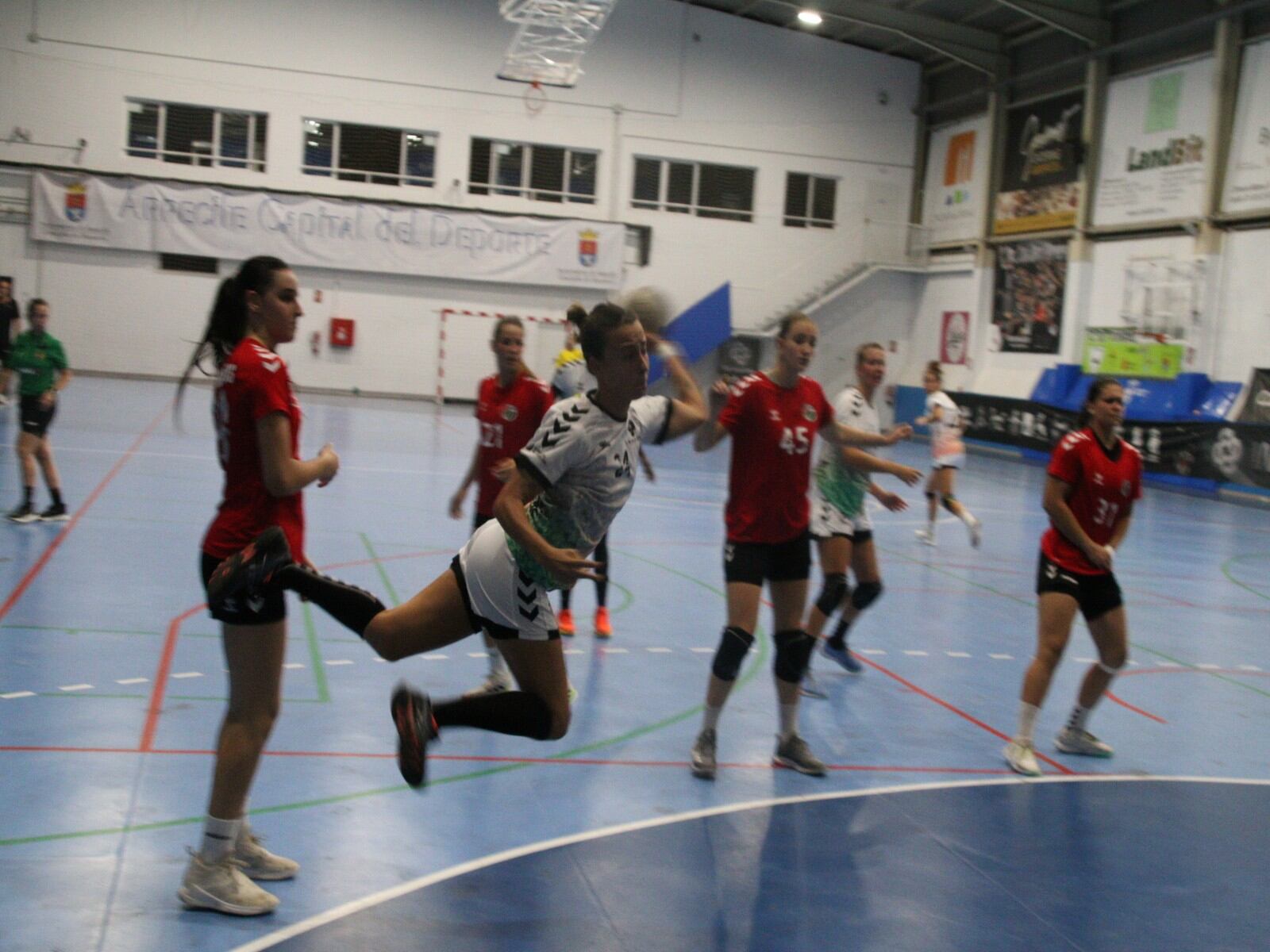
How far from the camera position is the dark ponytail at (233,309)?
12.3 ft

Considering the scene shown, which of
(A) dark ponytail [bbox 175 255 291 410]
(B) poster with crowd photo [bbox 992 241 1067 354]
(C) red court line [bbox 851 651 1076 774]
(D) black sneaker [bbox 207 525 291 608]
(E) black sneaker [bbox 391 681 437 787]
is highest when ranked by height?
(B) poster with crowd photo [bbox 992 241 1067 354]

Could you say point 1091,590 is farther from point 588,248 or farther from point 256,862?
point 588,248

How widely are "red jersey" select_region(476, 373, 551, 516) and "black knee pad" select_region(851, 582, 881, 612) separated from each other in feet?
7.98

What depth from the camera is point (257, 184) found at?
29.4m

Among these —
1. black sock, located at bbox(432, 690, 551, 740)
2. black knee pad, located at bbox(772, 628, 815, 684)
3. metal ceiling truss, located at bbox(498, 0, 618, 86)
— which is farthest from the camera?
metal ceiling truss, located at bbox(498, 0, 618, 86)

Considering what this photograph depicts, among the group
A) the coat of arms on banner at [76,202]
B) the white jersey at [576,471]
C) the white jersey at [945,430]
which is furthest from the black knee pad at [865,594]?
the coat of arms on banner at [76,202]

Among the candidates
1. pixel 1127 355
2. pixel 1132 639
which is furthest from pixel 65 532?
pixel 1127 355

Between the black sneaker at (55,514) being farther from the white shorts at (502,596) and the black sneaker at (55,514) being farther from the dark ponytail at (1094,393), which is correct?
the dark ponytail at (1094,393)

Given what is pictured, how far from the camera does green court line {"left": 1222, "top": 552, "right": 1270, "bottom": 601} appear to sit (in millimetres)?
11445

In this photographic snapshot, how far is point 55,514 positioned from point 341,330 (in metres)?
20.6

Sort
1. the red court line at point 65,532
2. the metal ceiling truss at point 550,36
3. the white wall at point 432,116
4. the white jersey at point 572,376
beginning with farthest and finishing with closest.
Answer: the white wall at point 432,116 → the metal ceiling truss at point 550,36 → the red court line at point 65,532 → the white jersey at point 572,376

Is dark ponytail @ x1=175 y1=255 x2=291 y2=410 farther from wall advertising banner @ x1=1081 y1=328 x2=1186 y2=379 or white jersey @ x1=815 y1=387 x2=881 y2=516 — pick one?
wall advertising banner @ x1=1081 y1=328 x2=1186 y2=379

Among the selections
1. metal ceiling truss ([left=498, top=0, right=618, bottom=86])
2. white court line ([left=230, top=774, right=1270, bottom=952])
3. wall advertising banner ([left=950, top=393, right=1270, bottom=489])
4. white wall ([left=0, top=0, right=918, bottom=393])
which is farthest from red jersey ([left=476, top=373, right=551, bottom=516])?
white wall ([left=0, top=0, right=918, bottom=393])

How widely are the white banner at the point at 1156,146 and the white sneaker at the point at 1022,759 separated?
2075 cm
